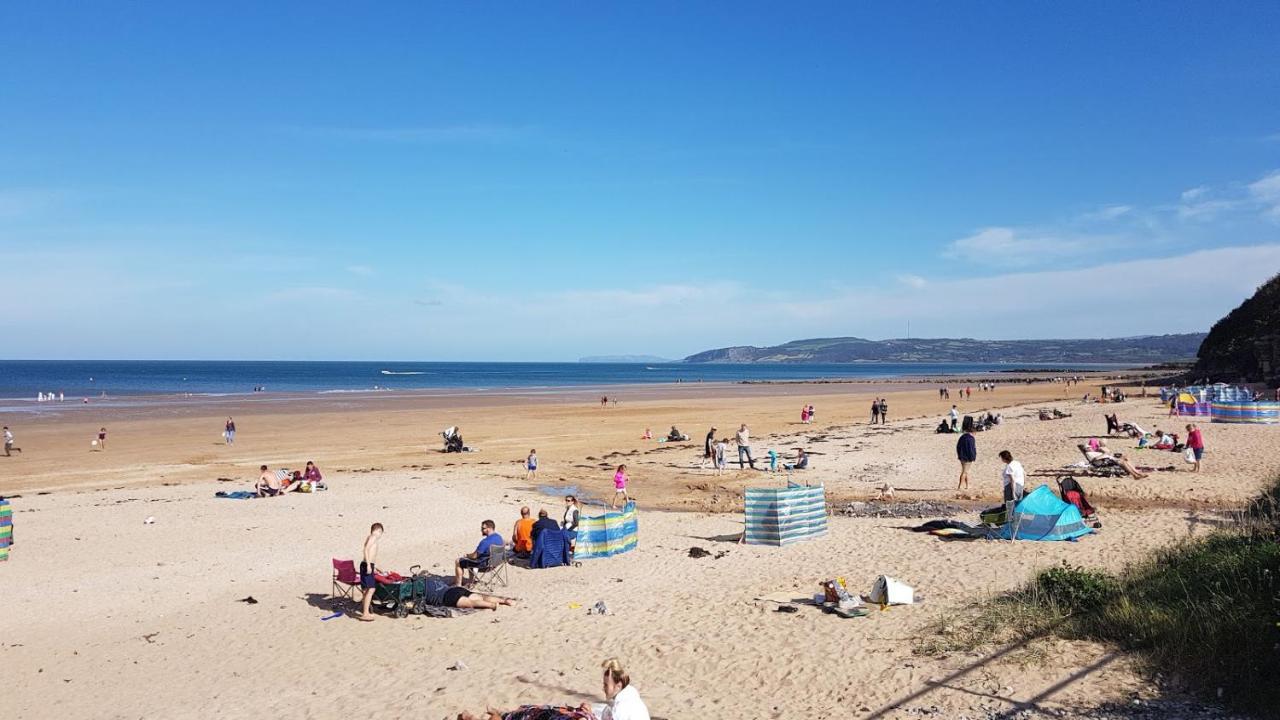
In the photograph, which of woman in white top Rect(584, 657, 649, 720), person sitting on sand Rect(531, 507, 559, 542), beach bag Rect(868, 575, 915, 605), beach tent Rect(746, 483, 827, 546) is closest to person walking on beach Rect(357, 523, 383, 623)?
person sitting on sand Rect(531, 507, 559, 542)

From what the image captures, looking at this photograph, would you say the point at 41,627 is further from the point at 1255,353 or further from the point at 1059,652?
the point at 1255,353

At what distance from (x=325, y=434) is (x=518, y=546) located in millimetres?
27382

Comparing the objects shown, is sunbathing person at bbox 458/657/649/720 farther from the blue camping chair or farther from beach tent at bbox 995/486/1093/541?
beach tent at bbox 995/486/1093/541

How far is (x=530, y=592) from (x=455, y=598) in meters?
1.38

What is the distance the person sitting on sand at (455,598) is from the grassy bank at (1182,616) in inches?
219

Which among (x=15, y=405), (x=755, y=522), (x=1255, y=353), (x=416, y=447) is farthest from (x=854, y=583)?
(x=15, y=405)

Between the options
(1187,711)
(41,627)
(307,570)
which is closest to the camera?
(1187,711)

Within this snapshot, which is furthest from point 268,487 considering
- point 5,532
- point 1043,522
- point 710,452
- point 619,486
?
point 1043,522

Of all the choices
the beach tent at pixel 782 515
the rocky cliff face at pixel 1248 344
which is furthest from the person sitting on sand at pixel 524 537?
the rocky cliff face at pixel 1248 344

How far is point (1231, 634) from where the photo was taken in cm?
759

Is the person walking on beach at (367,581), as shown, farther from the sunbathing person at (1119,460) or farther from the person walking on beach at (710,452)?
the sunbathing person at (1119,460)

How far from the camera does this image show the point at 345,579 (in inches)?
446

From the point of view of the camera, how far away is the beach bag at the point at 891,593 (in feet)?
34.3

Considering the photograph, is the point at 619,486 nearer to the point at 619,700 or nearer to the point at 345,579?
the point at 345,579
